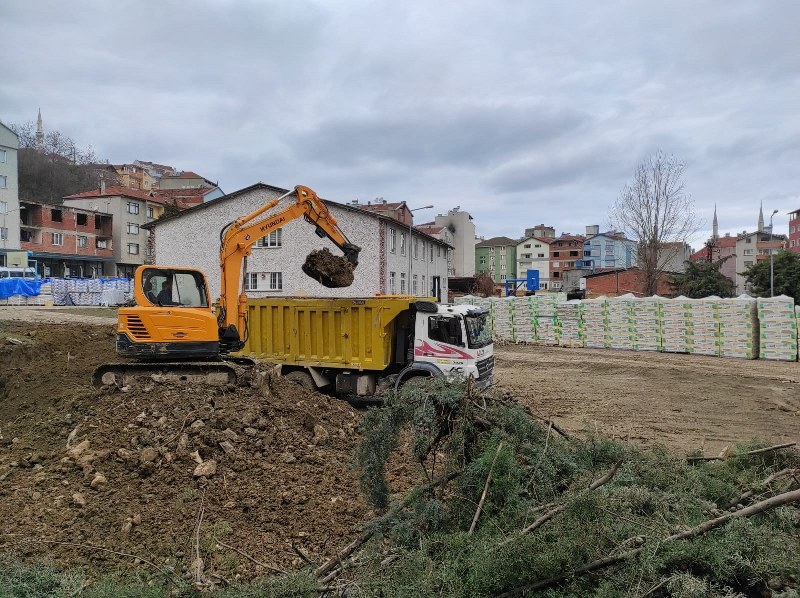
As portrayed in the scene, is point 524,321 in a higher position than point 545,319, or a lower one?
lower

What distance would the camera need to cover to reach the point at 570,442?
5.78 metres

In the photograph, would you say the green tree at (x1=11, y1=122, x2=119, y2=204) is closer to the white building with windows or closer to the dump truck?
the white building with windows

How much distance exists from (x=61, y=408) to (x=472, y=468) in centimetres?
753

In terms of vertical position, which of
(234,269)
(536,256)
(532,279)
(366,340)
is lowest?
(366,340)

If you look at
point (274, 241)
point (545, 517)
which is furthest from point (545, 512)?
point (274, 241)

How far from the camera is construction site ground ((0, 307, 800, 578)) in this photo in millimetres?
5984

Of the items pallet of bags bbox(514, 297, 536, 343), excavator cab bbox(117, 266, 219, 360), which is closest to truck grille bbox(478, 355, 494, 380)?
excavator cab bbox(117, 266, 219, 360)

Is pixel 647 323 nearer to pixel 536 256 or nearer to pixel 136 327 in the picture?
pixel 136 327

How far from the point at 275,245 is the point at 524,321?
15.5 m

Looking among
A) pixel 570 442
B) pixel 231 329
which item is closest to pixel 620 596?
pixel 570 442

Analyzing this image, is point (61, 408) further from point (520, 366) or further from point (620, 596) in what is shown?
point (520, 366)

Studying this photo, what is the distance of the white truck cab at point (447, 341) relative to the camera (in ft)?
39.2

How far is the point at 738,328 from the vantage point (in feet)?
71.7

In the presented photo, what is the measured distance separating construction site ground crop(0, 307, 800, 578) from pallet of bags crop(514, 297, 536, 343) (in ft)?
43.2
